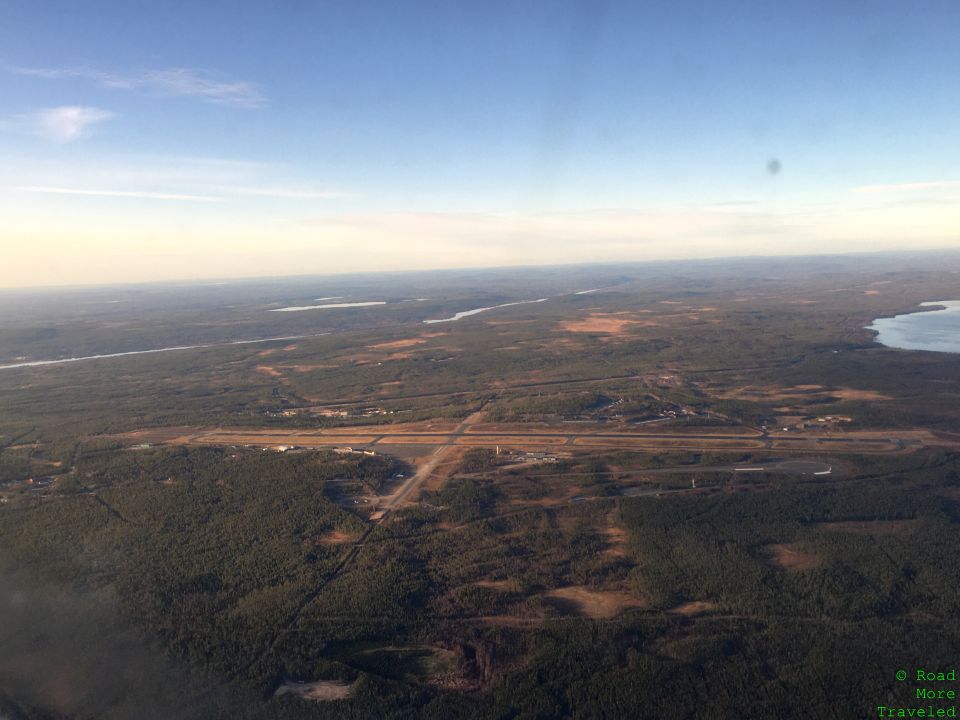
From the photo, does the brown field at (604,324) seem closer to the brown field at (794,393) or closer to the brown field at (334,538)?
the brown field at (794,393)

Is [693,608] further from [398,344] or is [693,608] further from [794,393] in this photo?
[398,344]

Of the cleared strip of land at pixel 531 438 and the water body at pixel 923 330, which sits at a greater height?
the water body at pixel 923 330

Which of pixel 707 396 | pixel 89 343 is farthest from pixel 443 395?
pixel 89 343

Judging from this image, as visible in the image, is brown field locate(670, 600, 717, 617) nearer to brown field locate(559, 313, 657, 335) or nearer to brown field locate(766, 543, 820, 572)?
brown field locate(766, 543, 820, 572)

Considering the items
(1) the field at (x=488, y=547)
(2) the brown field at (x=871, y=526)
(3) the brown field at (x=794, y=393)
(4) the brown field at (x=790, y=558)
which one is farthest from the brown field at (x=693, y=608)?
(3) the brown field at (x=794, y=393)

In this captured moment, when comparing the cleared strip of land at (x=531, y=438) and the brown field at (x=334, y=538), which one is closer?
the brown field at (x=334, y=538)

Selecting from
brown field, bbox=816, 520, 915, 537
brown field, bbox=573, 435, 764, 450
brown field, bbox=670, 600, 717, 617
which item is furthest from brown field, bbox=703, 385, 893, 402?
brown field, bbox=670, 600, 717, 617

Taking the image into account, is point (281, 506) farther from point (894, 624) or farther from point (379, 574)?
point (894, 624)
